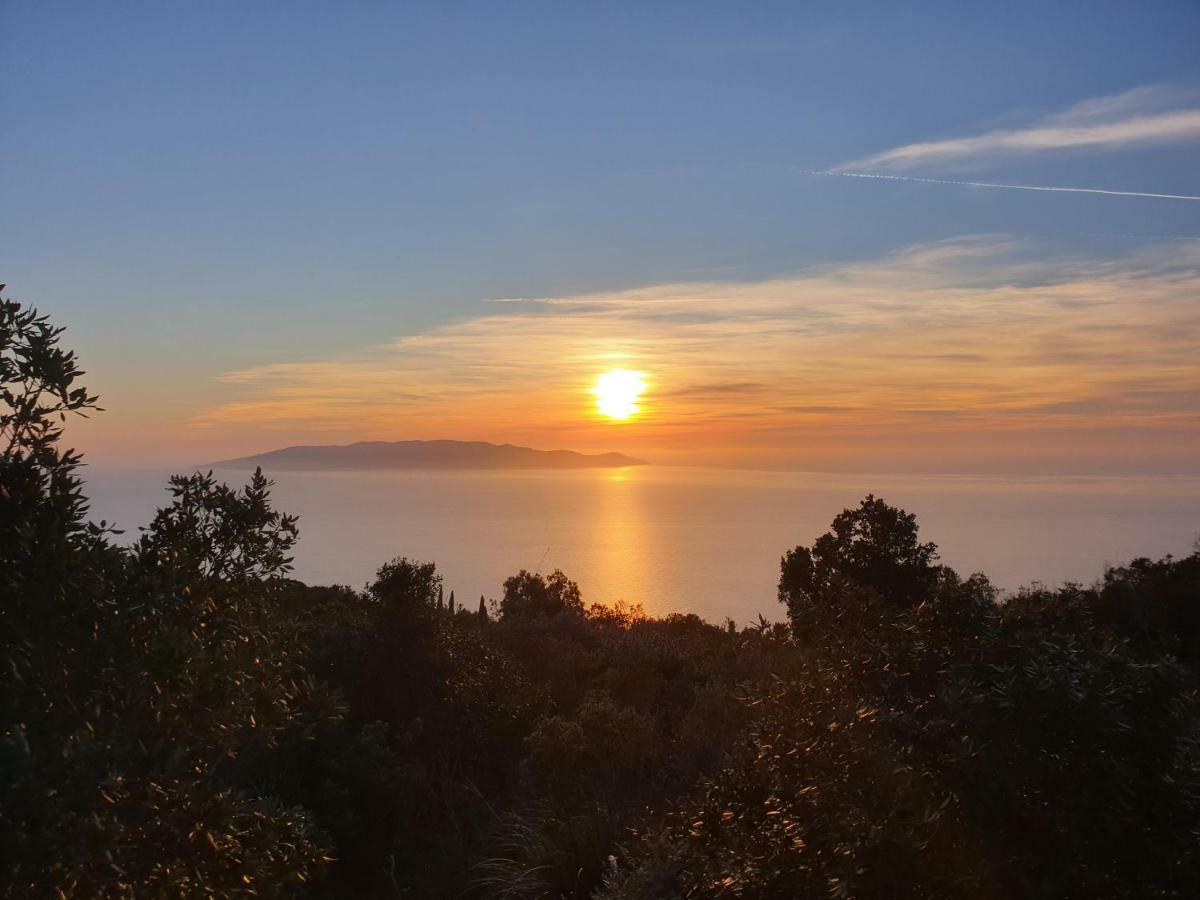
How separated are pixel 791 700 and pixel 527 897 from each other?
3395mm

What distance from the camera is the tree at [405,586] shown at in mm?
12305

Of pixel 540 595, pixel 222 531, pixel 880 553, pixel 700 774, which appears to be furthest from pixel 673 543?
pixel 222 531

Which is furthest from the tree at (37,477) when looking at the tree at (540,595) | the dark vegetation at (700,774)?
the tree at (540,595)

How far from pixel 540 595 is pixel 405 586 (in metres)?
11.6

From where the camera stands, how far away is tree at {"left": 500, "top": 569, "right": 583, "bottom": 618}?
2270 centimetres

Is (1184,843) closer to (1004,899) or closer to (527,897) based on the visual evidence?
(1004,899)

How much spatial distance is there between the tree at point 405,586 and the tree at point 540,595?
9409 mm

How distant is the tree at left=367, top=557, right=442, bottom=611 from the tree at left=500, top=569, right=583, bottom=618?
9409 millimetres

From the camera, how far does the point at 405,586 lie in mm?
12461

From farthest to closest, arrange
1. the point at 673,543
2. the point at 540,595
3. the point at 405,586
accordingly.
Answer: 1. the point at 673,543
2. the point at 540,595
3. the point at 405,586

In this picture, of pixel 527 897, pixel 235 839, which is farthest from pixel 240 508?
pixel 527 897

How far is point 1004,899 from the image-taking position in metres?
4.05

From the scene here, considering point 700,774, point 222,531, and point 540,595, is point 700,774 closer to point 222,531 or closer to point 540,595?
point 222,531

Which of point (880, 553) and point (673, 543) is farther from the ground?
point (880, 553)
